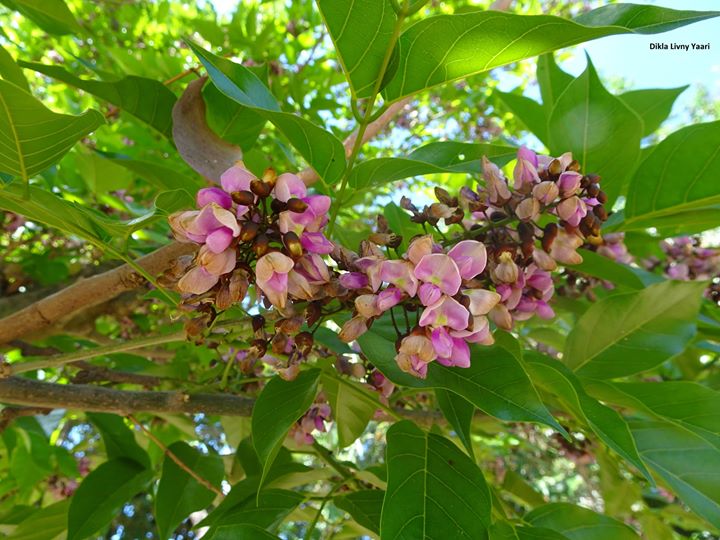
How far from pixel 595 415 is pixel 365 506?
1.18 ft

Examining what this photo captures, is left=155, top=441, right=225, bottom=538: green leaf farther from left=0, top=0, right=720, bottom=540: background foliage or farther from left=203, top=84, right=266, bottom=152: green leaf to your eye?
left=203, top=84, right=266, bottom=152: green leaf

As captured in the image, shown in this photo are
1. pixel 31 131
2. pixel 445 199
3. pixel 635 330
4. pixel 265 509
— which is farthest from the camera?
pixel 635 330

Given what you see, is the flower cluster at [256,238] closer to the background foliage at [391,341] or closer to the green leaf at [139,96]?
the background foliage at [391,341]

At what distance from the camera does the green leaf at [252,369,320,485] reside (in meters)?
0.70

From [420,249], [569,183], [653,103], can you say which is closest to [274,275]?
[420,249]

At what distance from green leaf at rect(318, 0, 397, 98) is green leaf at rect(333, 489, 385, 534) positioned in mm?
574

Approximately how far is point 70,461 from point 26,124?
4.00 ft

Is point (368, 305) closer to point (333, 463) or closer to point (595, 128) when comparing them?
point (333, 463)

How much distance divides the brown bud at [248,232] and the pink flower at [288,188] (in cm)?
4

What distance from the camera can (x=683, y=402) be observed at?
2.76ft

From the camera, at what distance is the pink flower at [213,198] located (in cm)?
57

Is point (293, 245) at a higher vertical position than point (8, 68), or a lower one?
lower

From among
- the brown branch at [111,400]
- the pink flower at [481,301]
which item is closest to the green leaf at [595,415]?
the pink flower at [481,301]

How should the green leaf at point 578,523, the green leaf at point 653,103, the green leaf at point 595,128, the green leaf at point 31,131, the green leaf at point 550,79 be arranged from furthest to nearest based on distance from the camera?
the green leaf at point 653,103, the green leaf at point 550,79, the green leaf at point 595,128, the green leaf at point 578,523, the green leaf at point 31,131
